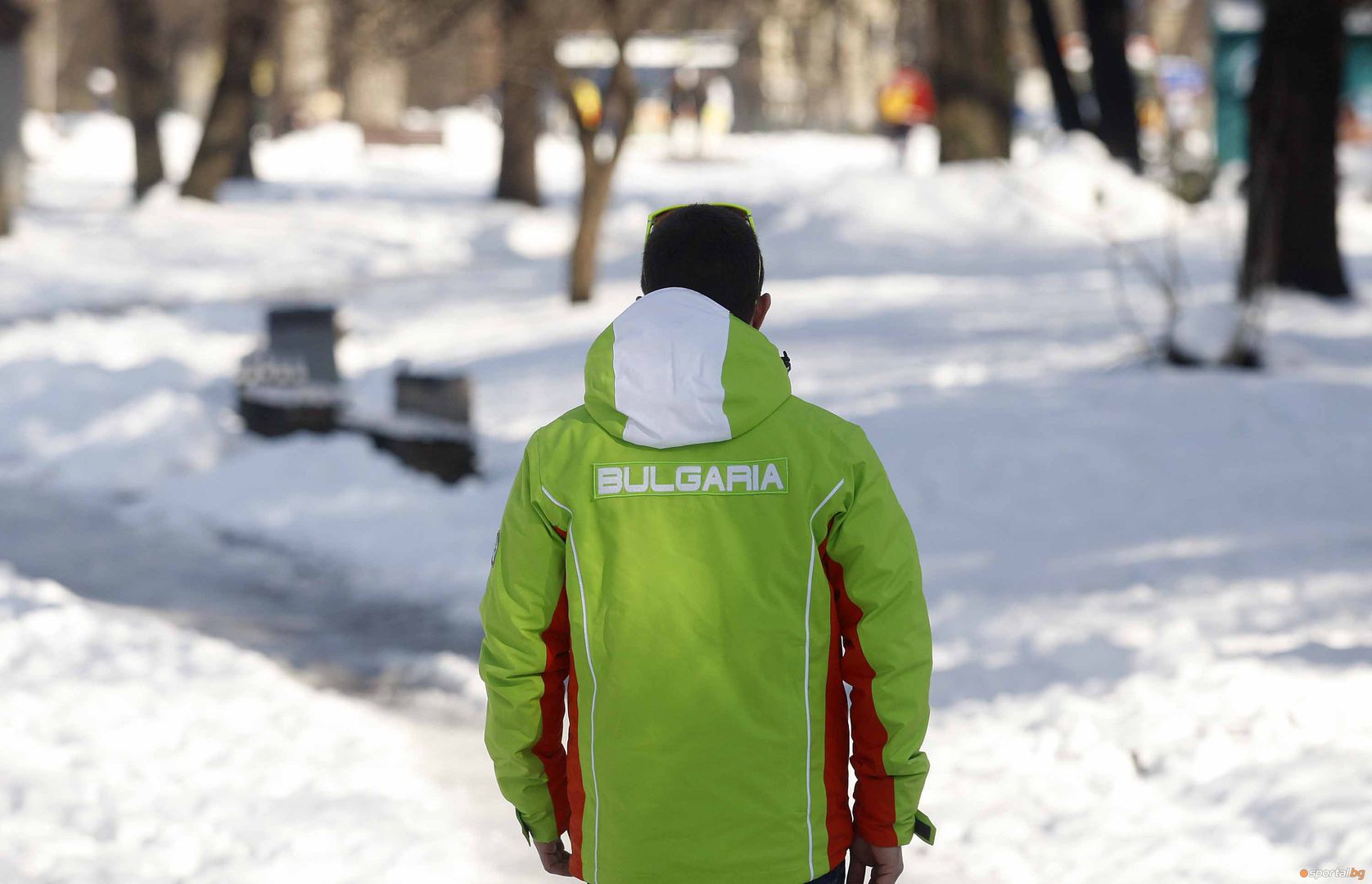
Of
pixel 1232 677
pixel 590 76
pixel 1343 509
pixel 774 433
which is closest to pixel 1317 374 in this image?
pixel 1343 509

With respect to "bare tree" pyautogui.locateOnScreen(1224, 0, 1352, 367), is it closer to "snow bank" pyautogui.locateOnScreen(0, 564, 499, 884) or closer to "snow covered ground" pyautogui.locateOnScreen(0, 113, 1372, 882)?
"snow covered ground" pyautogui.locateOnScreen(0, 113, 1372, 882)

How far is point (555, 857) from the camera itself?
2912 mm

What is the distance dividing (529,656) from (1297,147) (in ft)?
39.6

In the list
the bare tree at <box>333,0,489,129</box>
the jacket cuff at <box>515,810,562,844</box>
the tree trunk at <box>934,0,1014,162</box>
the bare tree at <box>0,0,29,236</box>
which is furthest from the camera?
the bare tree at <box>0,0,29,236</box>

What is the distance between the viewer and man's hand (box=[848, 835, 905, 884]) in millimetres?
2746

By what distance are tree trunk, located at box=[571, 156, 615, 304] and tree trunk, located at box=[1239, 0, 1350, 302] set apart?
18.8 ft

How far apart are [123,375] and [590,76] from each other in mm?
37920

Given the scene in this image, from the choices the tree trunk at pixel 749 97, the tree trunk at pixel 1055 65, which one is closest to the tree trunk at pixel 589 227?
the tree trunk at pixel 1055 65

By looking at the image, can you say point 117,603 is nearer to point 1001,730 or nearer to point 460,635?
point 460,635

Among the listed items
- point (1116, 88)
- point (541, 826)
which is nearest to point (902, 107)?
point (1116, 88)

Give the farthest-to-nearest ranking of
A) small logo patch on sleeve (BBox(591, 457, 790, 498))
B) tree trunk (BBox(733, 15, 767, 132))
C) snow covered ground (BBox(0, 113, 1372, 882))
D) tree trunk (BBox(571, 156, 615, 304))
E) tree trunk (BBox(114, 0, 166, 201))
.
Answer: tree trunk (BBox(733, 15, 767, 132)) → tree trunk (BBox(114, 0, 166, 201)) → tree trunk (BBox(571, 156, 615, 304)) → snow covered ground (BBox(0, 113, 1372, 882)) → small logo patch on sleeve (BBox(591, 457, 790, 498))

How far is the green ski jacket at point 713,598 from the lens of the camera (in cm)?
261

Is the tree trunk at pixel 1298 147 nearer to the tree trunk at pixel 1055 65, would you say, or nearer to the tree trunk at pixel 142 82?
the tree trunk at pixel 1055 65

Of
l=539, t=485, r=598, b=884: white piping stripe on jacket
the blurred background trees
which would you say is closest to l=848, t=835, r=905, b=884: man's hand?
l=539, t=485, r=598, b=884: white piping stripe on jacket
